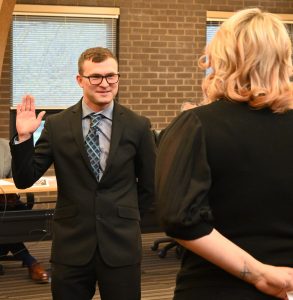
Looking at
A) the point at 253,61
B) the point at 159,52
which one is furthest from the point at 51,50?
the point at 253,61

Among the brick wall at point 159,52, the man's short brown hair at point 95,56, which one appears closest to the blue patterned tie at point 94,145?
the man's short brown hair at point 95,56

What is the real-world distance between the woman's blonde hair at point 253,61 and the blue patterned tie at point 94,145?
1.39m

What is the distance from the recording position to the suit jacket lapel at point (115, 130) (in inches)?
116

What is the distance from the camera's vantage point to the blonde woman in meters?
1.59

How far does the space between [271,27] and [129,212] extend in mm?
1555

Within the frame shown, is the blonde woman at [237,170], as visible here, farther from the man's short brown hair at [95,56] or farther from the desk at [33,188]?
the desk at [33,188]

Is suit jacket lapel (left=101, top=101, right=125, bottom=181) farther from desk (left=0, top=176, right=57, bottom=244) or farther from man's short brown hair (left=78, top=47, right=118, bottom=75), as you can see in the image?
desk (left=0, top=176, right=57, bottom=244)

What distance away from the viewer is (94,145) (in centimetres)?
300

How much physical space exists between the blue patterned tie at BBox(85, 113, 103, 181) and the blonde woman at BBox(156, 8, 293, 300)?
4.37 feet

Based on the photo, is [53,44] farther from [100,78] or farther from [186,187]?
[186,187]

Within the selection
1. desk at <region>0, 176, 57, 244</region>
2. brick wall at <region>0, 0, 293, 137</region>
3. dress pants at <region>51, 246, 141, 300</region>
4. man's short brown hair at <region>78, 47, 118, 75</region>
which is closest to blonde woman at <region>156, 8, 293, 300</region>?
dress pants at <region>51, 246, 141, 300</region>

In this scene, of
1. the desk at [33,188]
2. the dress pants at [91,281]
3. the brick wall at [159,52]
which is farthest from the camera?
the brick wall at [159,52]

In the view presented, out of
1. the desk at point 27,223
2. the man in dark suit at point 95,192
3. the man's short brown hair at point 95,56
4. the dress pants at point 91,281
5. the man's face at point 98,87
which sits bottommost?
the desk at point 27,223

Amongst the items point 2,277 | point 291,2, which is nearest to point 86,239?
point 2,277
